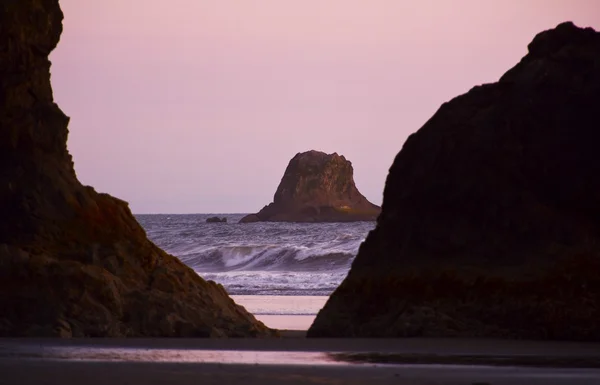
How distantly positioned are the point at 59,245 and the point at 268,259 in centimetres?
3659

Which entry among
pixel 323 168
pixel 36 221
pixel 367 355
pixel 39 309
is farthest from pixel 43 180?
pixel 323 168

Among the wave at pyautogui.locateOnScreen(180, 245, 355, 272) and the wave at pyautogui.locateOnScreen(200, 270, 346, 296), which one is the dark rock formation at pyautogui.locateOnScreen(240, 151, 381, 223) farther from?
the wave at pyautogui.locateOnScreen(200, 270, 346, 296)

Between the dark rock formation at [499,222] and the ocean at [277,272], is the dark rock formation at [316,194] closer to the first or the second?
the ocean at [277,272]

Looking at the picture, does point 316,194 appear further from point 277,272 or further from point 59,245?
→ point 59,245

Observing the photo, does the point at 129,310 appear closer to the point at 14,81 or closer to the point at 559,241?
the point at 14,81

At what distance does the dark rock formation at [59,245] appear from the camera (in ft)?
42.5

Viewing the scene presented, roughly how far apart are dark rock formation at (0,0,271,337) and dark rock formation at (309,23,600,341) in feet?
6.50

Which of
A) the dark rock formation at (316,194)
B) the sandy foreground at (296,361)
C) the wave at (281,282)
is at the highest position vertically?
the dark rock formation at (316,194)

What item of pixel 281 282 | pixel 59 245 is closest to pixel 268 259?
pixel 281 282

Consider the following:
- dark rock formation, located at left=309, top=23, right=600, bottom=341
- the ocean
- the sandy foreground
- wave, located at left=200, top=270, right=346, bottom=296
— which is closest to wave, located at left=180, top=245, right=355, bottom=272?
the ocean

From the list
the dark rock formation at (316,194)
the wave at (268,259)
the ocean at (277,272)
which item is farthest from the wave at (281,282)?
the dark rock formation at (316,194)

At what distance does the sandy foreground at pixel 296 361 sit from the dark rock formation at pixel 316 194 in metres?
115

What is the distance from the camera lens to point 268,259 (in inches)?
1982

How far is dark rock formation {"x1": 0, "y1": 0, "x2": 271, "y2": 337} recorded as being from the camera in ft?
42.5
